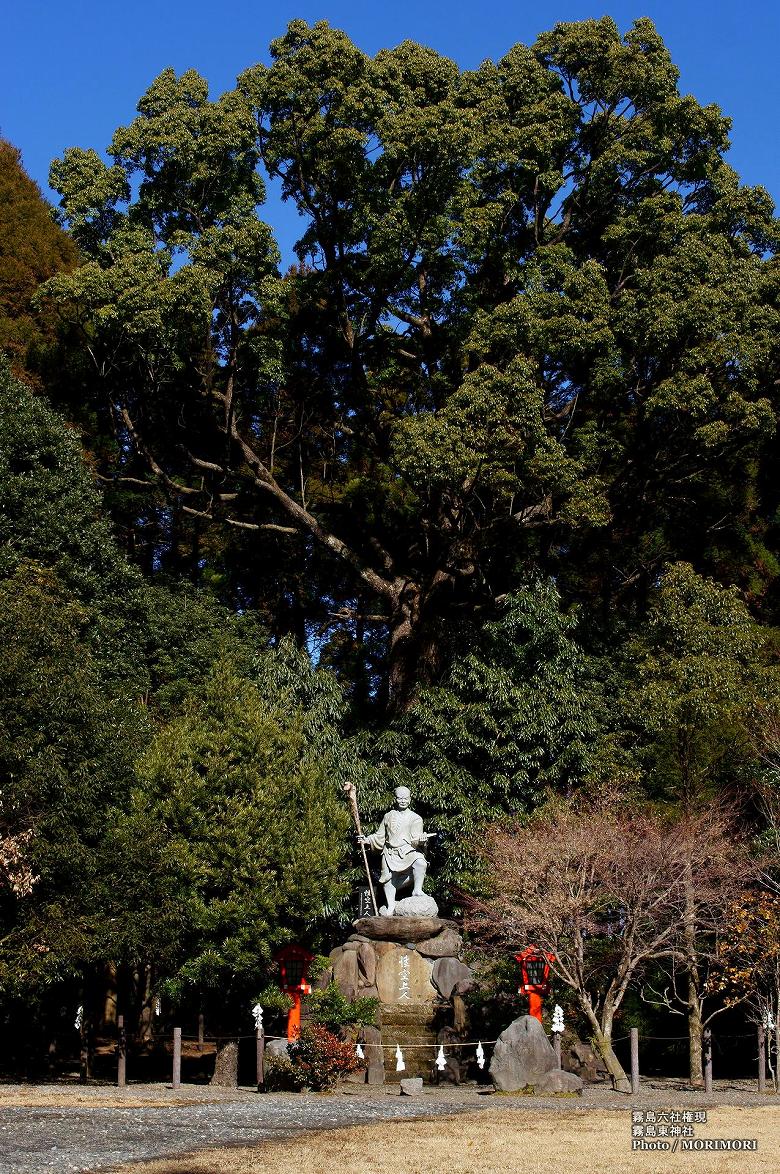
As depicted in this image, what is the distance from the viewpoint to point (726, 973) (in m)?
19.7

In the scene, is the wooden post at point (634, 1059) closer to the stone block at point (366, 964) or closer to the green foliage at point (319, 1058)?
the green foliage at point (319, 1058)

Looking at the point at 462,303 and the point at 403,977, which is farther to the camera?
the point at 462,303

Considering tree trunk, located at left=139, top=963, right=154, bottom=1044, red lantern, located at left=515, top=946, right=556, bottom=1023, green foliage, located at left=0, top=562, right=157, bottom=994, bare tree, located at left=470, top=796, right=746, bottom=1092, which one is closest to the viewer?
green foliage, located at left=0, top=562, right=157, bottom=994

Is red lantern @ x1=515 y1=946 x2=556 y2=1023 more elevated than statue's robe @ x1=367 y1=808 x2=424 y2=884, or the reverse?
statue's robe @ x1=367 y1=808 x2=424 y2=884

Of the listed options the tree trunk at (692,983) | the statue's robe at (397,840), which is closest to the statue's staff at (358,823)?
the statue's robe at (397,840)

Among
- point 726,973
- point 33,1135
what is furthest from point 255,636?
point 33,1135

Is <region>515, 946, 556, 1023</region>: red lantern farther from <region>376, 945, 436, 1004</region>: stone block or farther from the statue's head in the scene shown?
the statue's head

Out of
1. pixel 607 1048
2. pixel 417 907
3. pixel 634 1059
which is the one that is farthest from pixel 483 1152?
pixel 417 907

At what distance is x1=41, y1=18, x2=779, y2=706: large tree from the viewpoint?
77.6 feet

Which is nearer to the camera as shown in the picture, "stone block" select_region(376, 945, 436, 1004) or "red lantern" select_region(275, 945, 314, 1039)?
"red lantern" select_region(275, 945, 314, 1039)

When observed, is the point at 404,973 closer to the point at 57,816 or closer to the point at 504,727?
the point at 504,727

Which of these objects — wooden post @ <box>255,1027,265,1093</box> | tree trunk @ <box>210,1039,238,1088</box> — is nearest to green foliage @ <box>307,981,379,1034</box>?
wooden post @ <box>255,1027,265,1093</box>

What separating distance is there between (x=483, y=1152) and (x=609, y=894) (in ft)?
27.7

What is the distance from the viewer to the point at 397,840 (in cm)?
2275
